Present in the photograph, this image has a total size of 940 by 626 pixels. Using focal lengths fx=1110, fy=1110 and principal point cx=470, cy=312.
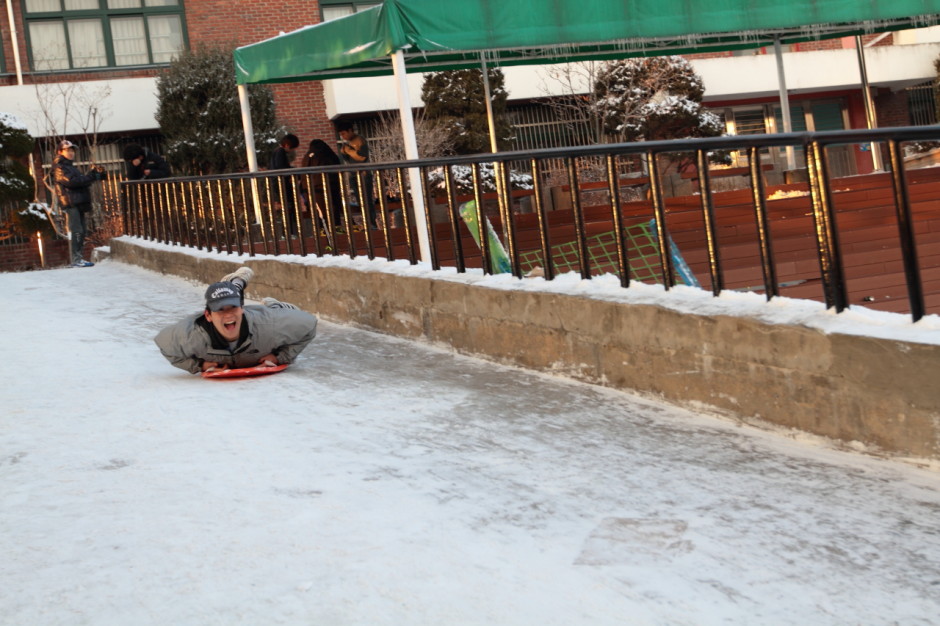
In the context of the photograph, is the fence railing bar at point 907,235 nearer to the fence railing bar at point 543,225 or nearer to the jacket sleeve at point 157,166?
the fence railing bar at point 543,225

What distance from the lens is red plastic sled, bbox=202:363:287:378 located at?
712 cm

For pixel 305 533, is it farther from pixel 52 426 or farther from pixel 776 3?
pixel 776 3

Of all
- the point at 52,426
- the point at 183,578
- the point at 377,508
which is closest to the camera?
the point at 183,578

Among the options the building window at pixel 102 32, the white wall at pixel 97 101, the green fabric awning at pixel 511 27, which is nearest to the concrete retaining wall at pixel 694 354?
the green fabric awning at pixel 511 27

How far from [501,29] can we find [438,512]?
7802mm

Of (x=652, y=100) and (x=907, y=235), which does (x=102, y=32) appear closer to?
(x=652, y=100)

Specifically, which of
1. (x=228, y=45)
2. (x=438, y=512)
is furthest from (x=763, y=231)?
(x=228, y=45)

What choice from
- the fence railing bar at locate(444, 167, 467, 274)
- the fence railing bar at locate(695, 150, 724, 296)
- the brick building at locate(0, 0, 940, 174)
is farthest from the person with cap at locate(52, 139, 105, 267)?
the fence railing bar at locate(695, 150, 724, 296)

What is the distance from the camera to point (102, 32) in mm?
24734

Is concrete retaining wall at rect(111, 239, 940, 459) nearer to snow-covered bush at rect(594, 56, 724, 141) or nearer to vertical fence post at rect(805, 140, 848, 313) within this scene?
vertical fence post at rect(805, 140, 848, 313)

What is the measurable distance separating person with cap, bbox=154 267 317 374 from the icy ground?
1.33 ft

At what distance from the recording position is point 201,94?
22.6 metres

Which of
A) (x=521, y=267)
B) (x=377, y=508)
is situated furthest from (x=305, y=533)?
(x=521, y=267)

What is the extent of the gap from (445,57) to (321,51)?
7.22ft
